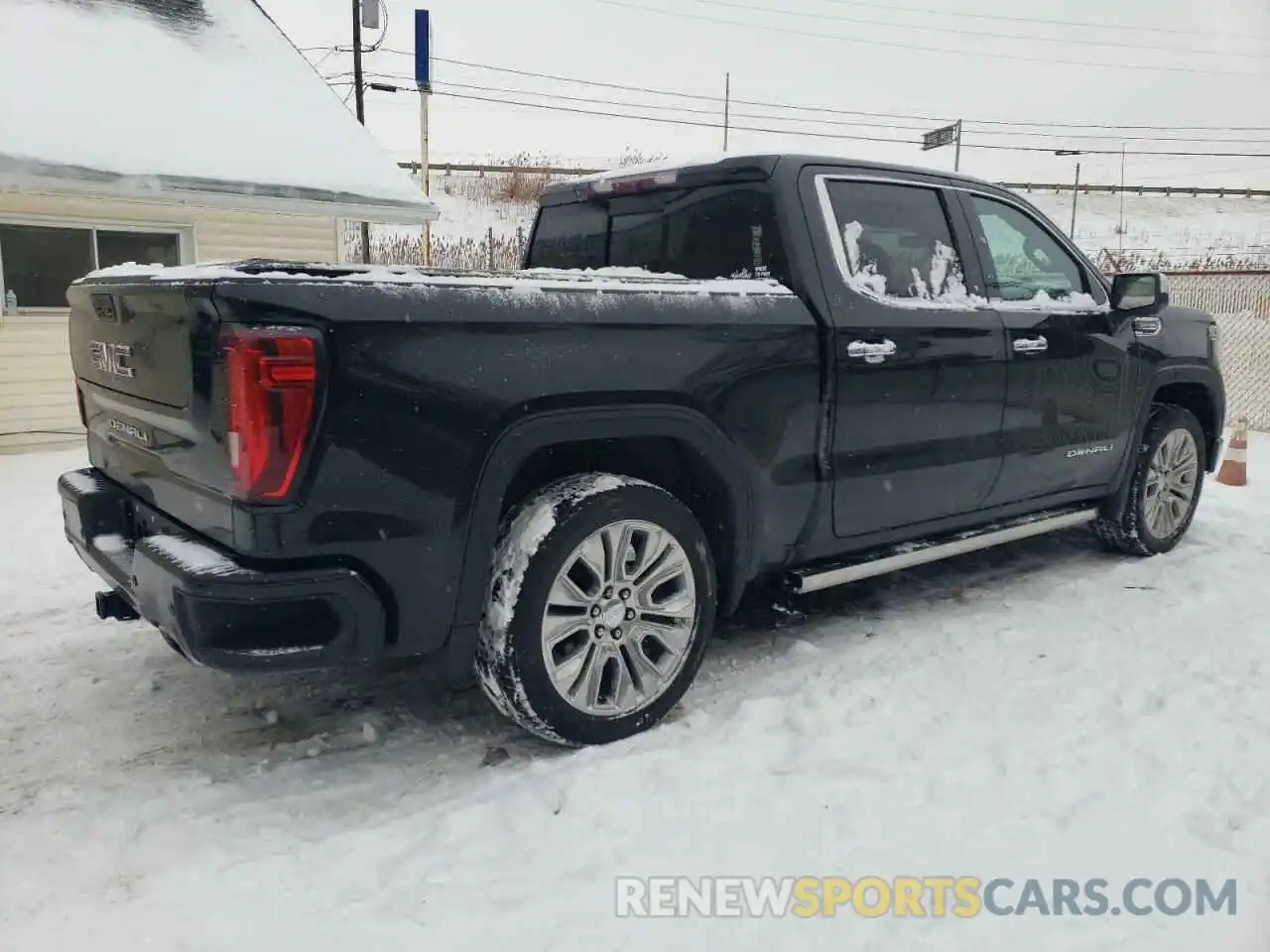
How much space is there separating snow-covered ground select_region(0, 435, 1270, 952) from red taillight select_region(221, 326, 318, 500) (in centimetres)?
100

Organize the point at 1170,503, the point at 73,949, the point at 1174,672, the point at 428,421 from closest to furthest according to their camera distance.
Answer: the point at 73,949 < the point at 428,421 < the point at 1174,672 < the point at 1170,503

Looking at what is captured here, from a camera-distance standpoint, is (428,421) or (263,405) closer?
(263,405)

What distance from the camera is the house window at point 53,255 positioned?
9461 mm

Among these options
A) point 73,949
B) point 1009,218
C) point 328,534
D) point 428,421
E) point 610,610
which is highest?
point 1009,218

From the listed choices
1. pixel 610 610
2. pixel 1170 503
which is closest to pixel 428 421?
pixel 610 610

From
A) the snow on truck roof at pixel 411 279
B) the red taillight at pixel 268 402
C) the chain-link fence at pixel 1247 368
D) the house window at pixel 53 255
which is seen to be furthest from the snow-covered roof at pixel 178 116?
the chain-link fence at pixel 1247 368

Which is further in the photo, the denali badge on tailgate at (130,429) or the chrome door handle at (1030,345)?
the chrome door handle at (1030,345)

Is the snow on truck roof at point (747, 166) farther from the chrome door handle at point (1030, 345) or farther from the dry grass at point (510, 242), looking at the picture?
the dry grass at point (510, 242)

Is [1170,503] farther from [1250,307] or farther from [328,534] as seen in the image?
[1250,307]

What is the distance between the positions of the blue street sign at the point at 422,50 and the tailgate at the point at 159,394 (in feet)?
36.1

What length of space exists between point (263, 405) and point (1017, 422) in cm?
323

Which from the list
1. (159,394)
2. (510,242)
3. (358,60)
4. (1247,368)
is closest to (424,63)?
(358,60)

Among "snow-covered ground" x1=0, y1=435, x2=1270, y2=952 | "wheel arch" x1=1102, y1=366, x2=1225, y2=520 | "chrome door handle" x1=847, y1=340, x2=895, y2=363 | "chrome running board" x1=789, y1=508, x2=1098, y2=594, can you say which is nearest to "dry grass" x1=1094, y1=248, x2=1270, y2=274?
"wheel arch" x1=1102, y1=366, x2=1225, y2=520

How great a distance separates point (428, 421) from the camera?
2678mm
